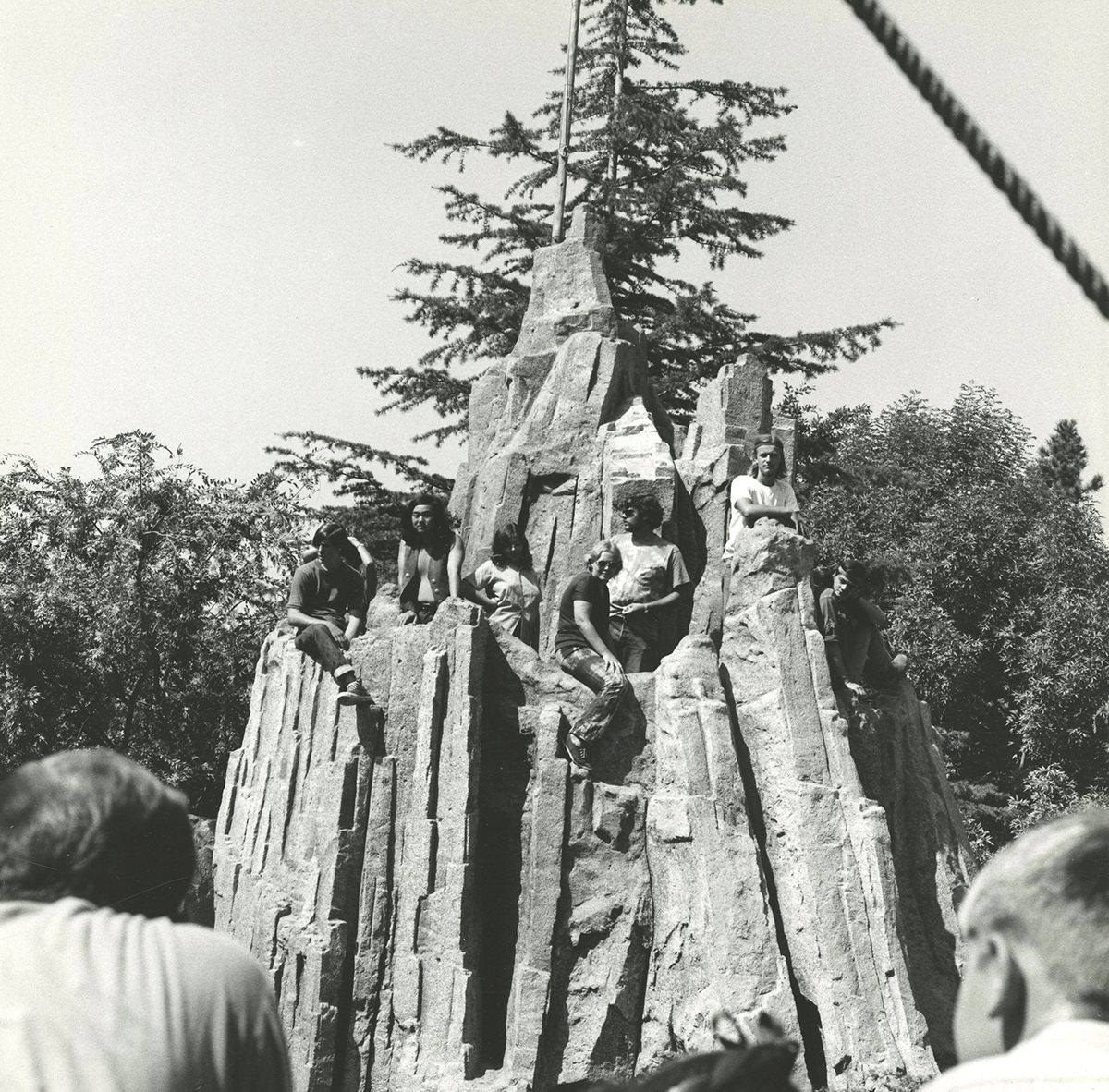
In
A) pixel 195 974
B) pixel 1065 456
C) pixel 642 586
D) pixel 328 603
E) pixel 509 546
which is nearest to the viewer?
pixel 195 974

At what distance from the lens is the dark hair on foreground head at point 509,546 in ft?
38.3

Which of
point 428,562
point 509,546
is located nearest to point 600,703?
point 428,562

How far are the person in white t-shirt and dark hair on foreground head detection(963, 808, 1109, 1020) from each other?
360 inches

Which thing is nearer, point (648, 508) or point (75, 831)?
point (75, 831)

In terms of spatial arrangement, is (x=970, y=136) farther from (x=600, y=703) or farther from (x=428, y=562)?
(x=428, y=562)

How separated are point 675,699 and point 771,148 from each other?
1355 centimetres

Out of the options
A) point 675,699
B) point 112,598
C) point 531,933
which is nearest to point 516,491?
point 675,699

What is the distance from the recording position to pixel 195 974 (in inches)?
70.5

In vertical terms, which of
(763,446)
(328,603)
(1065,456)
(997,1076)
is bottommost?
(997,1076)

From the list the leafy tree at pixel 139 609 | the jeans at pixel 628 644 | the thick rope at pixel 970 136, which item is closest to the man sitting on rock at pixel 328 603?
the jeans at pixel 628 644

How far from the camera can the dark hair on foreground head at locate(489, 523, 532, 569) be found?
38.3ft

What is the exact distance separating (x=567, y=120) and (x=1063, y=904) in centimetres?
1922

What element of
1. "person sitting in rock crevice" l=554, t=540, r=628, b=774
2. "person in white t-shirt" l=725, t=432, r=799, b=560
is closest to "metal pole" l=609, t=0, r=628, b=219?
"person in white t-shirt" l=725, t=432, r=799, b=560

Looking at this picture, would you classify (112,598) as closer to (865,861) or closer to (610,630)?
(610,630)
